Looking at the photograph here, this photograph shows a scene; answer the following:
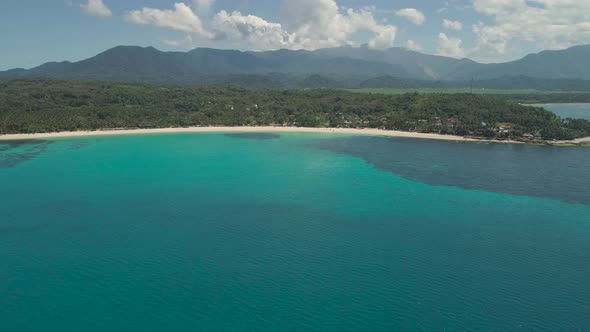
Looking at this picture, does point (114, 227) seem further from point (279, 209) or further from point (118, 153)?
point (118, 153)

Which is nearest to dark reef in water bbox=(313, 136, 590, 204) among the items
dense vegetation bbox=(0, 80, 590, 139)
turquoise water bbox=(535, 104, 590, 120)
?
dense vegetation bbox=(0, 80, 590, 139)

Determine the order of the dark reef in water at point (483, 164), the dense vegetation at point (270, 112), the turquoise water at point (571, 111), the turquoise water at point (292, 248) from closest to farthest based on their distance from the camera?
1. the turquoise water at point (292, 248)
2. the dark reef in water at point (483, 164)
3. the dense vegetation at point (270, 112)
4. the turquoise water at point (571, 111)

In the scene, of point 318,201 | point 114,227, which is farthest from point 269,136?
point 114,227

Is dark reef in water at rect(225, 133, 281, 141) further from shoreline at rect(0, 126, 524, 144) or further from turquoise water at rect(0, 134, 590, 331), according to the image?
turquoise water at rect(0, 134, 590, 331)

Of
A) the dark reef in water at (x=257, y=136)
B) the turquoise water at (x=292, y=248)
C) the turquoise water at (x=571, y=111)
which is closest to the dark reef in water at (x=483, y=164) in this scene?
the turquoise water at (x=292, y=248)

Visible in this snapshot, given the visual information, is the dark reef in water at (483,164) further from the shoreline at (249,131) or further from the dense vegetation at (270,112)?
the dense vegetation at (270,112)

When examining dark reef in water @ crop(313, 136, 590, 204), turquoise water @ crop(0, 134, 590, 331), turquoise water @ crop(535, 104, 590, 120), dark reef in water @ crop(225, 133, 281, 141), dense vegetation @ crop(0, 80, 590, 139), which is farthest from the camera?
turquoise water @ crop(535, 104, 590, 120)
